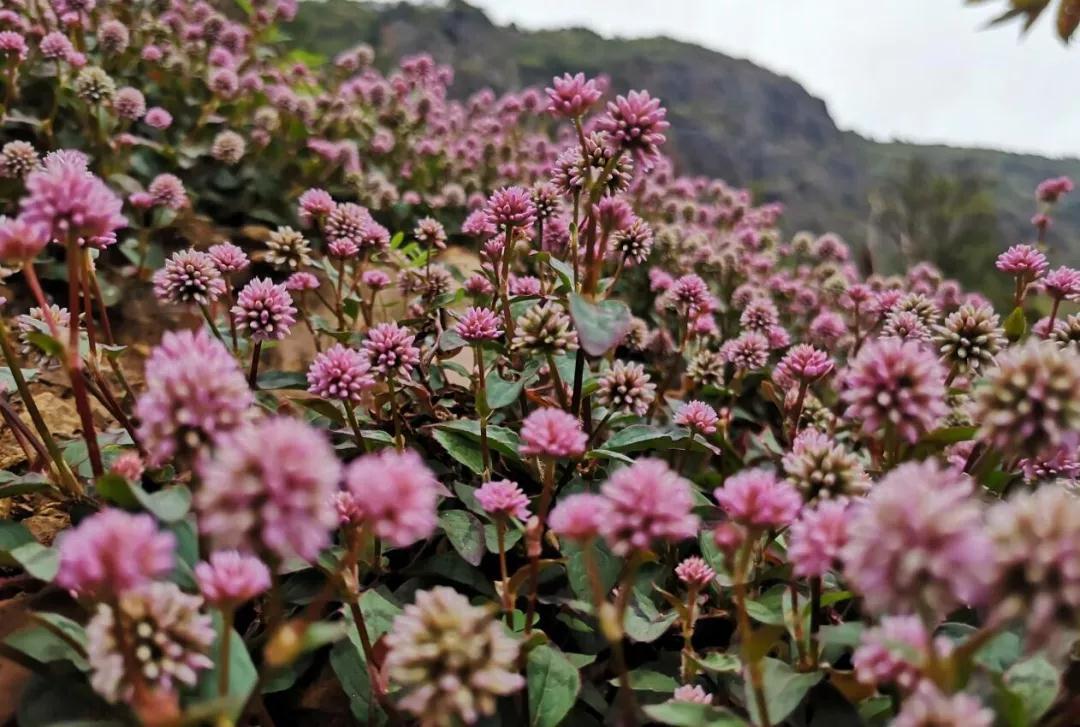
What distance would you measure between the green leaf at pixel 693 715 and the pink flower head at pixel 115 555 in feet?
2.33

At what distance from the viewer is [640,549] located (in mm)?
1104

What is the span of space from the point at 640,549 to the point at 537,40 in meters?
32.7

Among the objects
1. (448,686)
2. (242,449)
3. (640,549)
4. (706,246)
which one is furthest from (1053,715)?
(706,246)

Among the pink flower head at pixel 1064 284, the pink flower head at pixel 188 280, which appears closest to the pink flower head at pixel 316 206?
the pink flower head at pixel 188 280

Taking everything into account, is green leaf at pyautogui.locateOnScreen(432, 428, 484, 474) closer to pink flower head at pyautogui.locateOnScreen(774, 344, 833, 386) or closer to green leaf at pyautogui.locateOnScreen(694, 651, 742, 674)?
green leaf at pyautogui.locateOnScreen(694, 651, 742, 674)

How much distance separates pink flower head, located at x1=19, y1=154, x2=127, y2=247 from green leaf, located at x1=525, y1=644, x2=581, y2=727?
1.01 metres

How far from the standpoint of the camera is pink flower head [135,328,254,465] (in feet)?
3.20

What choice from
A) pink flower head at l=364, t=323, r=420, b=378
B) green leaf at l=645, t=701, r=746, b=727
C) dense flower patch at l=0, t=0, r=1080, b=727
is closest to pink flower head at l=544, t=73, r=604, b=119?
dense flower patch at l=0, t=0, r=1080, b=727

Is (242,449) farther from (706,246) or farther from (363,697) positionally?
(706,246)

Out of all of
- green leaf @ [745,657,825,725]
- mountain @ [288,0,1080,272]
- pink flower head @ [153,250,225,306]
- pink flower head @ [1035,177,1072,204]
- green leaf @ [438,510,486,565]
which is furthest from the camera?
mountain @ [288,0,1080,272]

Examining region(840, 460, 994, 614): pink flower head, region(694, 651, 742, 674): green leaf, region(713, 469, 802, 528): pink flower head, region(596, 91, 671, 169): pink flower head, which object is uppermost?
region(596, 91, 671, 169): pink flower head

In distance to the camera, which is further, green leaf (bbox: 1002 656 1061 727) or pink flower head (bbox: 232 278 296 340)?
pink flower head (bbox: 232 278 296 340)

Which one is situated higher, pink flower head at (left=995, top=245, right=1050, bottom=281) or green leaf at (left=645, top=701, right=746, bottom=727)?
pink flower head at (left=995, top=245, right=1050, bottom=281)

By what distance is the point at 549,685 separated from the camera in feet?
4.45
